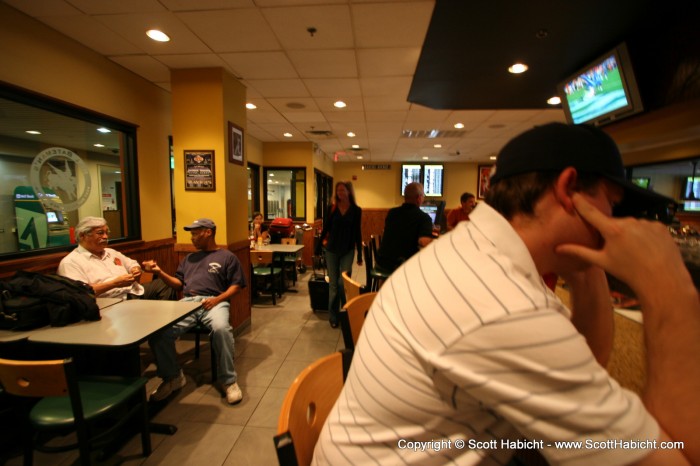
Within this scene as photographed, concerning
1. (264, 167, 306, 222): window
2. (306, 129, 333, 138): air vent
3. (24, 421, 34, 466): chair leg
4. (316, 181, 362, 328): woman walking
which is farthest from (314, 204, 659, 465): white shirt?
(264, 167, 306, 222): window

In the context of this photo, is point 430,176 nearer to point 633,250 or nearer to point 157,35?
point 157,35

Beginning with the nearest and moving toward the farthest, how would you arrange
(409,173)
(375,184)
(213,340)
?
(213,340) → (409,173) → (375,184)

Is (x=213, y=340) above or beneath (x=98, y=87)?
beneath

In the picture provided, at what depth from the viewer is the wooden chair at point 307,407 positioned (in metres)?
0.70

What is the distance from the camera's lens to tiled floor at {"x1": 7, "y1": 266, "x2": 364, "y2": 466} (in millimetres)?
1879

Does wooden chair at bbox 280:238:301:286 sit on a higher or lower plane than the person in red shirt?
lower

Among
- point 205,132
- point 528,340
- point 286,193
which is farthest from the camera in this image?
point 286,193

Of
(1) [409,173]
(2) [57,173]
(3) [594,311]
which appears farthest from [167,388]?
(1) [409,173]

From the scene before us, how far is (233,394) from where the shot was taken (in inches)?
93.5

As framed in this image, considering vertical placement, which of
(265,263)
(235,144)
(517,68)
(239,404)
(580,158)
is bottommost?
(239,404)

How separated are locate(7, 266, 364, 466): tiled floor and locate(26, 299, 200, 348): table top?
797 millimetres

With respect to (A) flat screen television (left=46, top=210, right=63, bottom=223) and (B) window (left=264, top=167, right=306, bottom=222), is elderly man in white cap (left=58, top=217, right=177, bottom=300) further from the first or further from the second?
(B) window (left=264, top=167, right=306, bottom=222)

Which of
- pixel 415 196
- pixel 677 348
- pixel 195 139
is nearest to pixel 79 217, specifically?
pixel 195 139

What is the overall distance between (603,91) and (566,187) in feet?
9.50
